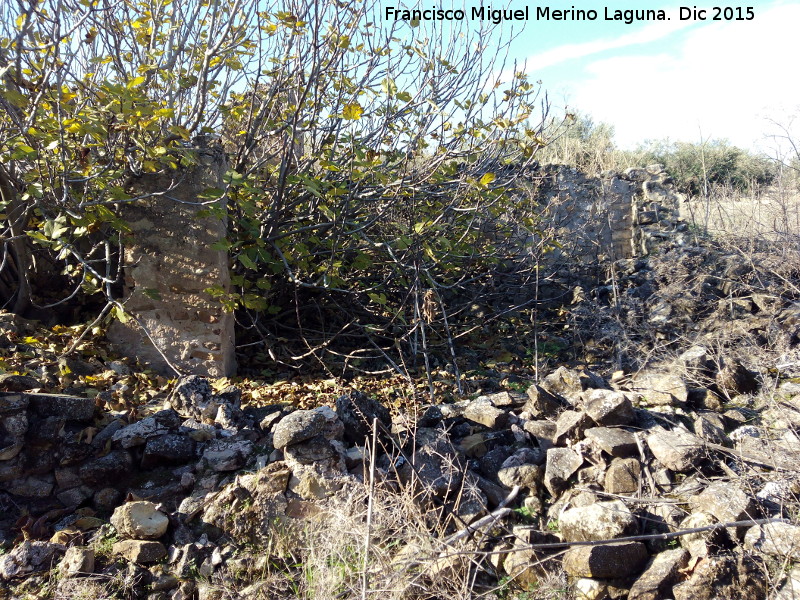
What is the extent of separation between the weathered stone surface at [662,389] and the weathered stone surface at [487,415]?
1.03 m

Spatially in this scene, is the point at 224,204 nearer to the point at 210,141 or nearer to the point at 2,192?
the point at 210,141

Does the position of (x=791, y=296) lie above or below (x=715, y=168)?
below

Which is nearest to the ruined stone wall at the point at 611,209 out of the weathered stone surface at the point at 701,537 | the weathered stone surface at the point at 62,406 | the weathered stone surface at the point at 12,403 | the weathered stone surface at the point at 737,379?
the weathered stone surface at the point at 737,379

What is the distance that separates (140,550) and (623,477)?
2153mm

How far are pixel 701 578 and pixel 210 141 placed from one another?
393cm

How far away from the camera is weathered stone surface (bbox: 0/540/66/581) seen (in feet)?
8.54

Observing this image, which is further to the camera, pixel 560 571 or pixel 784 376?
pixel 784 376

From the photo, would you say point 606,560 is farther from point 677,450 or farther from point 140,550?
point 140,550

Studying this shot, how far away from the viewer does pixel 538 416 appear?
12.4ft

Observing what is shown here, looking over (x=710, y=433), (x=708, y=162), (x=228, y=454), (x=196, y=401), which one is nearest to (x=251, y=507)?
(x=228, y=454)

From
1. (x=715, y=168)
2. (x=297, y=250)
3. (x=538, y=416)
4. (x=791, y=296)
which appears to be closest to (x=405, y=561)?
(x=538, y=416)

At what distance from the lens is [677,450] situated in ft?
10.2

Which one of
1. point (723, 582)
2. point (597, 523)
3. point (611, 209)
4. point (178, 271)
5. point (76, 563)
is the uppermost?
point (611, 209)

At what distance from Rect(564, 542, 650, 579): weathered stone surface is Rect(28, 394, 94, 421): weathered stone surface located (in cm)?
248
